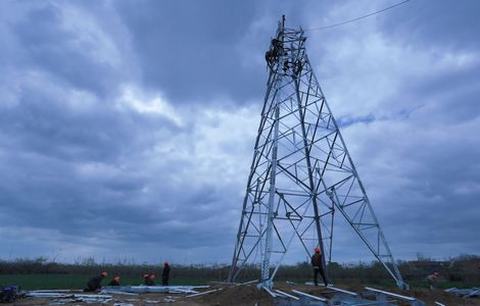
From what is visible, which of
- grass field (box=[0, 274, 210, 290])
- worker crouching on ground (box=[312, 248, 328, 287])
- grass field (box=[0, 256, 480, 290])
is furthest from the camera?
grass field (box=[0, 256, 480, 290])

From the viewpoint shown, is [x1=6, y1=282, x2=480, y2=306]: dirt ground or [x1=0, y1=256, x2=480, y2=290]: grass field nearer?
[x1=6, y1=282, x2=480, y2=306]: dirt ground

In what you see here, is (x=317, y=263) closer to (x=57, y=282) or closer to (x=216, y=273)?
(x=57, y=282)

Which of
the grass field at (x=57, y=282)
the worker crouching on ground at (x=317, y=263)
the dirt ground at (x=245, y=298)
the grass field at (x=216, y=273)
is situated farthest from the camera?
the grass field at (x=216, y=273)

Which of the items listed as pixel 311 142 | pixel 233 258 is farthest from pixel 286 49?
pixel 233 258

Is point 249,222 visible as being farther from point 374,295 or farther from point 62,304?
point 62,304

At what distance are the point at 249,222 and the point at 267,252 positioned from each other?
4.82 meters

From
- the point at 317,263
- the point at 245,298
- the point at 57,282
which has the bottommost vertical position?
the point at 245,298

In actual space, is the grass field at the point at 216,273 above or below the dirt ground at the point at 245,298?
above

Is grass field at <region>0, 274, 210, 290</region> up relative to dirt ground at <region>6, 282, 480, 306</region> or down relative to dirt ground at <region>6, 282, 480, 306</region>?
up

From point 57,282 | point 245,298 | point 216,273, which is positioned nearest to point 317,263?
point 245,298

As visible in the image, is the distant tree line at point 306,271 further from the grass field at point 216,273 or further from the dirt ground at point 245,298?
the dirt ground at point 245,298

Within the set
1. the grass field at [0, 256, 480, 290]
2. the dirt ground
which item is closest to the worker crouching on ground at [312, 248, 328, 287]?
the dirt ground

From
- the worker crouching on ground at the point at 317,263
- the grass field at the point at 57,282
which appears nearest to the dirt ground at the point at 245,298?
the worker crouching on ground at the point at 317,263

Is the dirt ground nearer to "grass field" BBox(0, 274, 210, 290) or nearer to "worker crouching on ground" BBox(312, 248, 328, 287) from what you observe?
"worker crouching on ground" BBox(312, 248, 328, 287)
